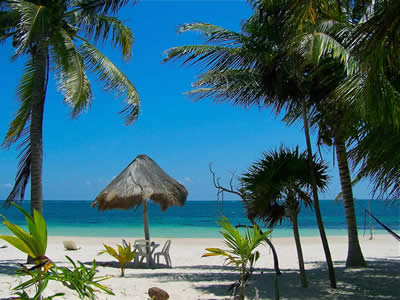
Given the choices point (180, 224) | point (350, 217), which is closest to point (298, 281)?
point (350, 217)

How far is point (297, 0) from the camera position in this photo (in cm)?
326

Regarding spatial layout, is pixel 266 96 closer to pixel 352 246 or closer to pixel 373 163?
pixel 352 246

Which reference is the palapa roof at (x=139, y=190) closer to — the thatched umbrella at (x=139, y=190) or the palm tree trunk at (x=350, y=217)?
the thatched umbrella at (x=139, y=190)

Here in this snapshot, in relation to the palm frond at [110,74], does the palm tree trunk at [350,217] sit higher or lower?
lower

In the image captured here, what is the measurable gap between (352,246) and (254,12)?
17.2ft

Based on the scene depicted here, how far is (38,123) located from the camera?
27.2ft

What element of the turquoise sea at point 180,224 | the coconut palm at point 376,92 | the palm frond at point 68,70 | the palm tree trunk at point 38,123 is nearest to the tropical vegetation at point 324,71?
the coconut palm at point 376,92

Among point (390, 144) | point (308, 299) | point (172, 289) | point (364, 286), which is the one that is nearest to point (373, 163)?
point (390, 144)

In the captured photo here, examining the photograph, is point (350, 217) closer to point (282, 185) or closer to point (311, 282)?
point (311, 282)

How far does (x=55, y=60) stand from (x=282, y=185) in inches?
204

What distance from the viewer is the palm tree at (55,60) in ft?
25.3

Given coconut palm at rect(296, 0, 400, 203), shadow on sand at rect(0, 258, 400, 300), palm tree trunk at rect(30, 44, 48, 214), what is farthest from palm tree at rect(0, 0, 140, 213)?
coconut palm at rect(296, 0, 400, 203)

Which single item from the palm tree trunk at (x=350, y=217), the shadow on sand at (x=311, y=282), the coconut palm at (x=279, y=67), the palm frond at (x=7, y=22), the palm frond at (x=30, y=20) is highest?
the palm frond at (x=7, y=22)

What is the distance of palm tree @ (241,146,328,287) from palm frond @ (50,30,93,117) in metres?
3.69
